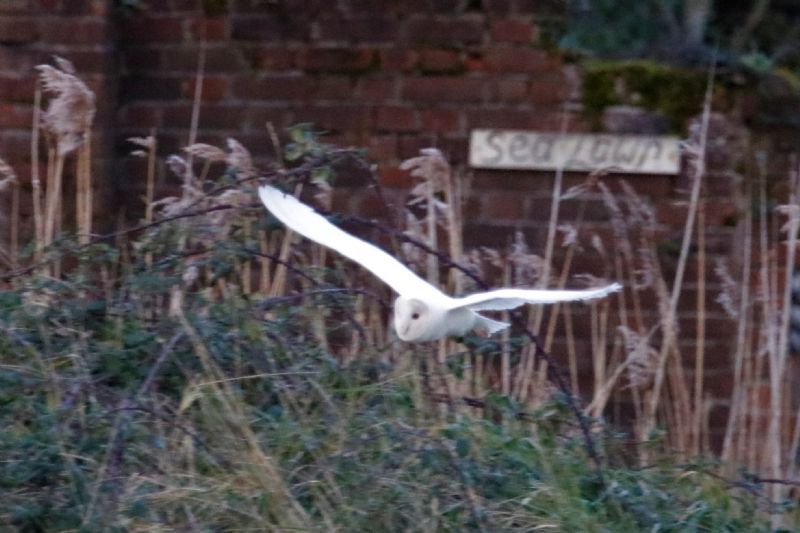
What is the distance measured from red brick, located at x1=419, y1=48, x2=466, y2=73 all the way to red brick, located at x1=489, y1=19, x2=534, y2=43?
14 cm

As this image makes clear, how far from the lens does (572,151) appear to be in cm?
436

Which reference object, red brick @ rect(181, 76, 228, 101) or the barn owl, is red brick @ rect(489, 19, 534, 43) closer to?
red brick @ rect(181, 76, 228, 101)

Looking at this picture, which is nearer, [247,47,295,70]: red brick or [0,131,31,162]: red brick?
[0,131,31,162]: red brick

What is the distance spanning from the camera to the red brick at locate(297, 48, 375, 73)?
445cm

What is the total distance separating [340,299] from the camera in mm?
3236

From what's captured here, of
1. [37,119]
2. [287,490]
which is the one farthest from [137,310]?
[37,119]

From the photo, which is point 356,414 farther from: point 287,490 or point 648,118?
point 648,118

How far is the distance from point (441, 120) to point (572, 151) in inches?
15.6

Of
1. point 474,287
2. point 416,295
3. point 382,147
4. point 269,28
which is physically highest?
point 269,28

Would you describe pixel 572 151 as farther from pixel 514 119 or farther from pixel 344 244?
pixel 344 244

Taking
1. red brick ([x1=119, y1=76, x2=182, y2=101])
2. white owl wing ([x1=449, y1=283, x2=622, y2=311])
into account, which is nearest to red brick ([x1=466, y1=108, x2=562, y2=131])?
red brick ([x1=119, y1=76, x2=182, y2=101])

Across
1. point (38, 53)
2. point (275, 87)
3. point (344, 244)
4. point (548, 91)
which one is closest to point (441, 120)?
point (548, 91)

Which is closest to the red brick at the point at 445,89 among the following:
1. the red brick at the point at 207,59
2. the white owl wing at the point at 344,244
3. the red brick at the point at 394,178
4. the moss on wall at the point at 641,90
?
the red brick at the point at 394,178

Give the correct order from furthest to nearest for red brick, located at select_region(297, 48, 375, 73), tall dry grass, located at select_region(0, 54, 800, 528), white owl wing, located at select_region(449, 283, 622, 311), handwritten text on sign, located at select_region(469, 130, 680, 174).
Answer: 1. red brick, located at select_region(297, 48, 375, 73)
2. handwritten text on sign, located at select_region(469, 130, 680, 174)
3. tall dry grass, located at select_region(0, 54, 800, 528)
4. white owl wing, located at select_region(449, 283, 622, 311)
